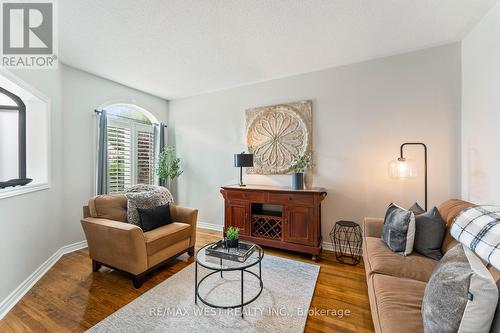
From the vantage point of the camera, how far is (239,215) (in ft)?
10.4

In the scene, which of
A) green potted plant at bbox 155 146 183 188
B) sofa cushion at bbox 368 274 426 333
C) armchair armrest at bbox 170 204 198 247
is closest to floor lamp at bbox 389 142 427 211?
sofa cushion at bbox 368 274 426 333

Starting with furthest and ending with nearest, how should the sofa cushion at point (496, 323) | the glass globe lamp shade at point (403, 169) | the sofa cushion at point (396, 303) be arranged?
the glass globe lamp shade at point (403, 169)
the sofa cushion at point (396, 303)
the sofa cushion at point (496, 323)

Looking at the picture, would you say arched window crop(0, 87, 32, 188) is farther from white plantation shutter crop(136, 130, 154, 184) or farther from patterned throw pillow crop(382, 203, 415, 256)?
patterned throw pillow crop(382, 203, 415, 256)

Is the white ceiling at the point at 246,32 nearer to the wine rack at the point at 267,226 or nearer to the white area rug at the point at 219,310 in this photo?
the wine rack at the point at 267,226

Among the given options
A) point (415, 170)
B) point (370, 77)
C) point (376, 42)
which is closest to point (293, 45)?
point (376, 42)

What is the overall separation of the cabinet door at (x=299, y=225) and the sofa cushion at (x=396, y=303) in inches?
45.4

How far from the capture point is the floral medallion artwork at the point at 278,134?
324 cm

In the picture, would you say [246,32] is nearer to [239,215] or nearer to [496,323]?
[239,215]

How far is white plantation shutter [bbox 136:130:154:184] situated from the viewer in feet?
13.2

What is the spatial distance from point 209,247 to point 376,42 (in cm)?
294

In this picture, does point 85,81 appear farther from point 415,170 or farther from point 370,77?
point 415,170

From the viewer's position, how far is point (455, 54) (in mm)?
2463

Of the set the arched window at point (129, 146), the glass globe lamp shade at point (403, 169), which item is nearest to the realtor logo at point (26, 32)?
the arched window at point (129, 146)

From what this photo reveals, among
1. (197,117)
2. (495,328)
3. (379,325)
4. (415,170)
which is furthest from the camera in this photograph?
(197,117)
